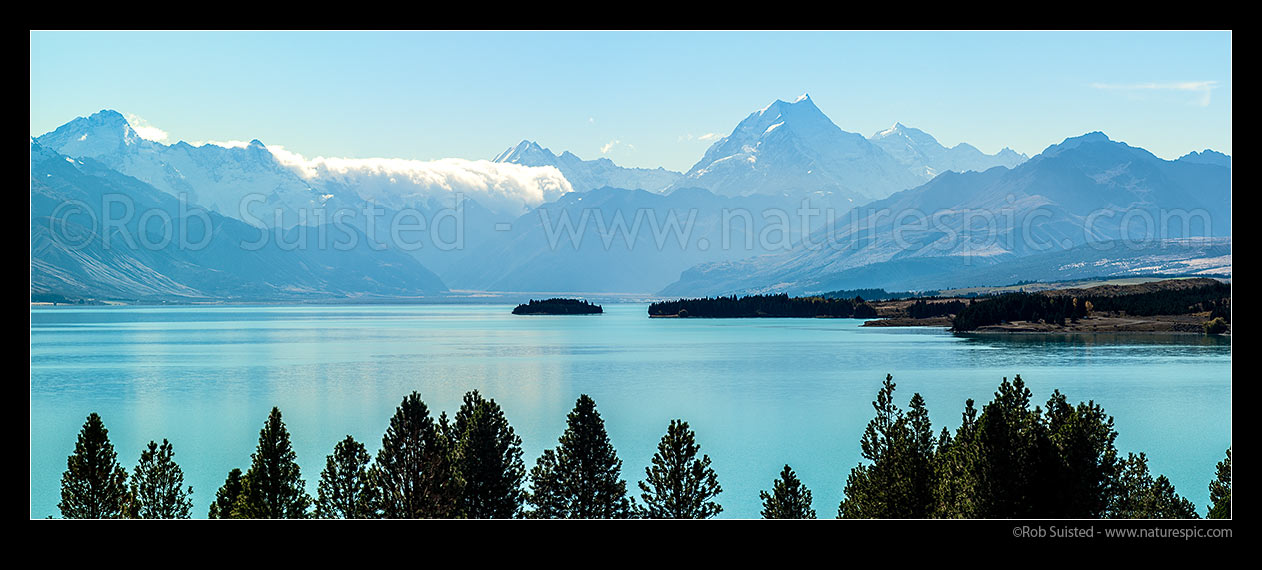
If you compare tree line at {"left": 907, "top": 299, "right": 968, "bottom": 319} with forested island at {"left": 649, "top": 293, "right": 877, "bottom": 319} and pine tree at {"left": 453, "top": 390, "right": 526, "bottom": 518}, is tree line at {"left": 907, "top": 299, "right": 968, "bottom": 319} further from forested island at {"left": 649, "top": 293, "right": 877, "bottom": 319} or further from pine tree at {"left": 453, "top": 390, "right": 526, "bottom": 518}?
pine tree at {"left": 453, "top": 390, "right": 526, "bottom": 518}

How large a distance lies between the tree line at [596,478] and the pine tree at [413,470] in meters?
0.02

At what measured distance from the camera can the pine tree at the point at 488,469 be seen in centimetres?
1838

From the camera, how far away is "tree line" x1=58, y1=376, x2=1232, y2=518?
52.2ft

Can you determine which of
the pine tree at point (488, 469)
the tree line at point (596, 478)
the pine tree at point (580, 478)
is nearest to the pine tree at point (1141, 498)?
the tree line at point (596, 478)

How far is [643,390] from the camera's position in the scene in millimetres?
45688

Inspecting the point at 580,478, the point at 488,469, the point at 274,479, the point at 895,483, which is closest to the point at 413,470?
the point at 488,469

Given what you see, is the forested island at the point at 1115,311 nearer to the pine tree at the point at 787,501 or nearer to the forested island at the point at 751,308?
the forested island at the point at 751,308

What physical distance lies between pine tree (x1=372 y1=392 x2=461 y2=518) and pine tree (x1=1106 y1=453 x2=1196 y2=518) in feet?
37.1

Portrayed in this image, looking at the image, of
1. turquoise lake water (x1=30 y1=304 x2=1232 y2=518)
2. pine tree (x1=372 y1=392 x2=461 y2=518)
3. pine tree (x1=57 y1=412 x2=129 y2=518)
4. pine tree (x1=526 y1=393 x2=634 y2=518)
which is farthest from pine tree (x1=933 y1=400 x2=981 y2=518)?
pine tree (x1=57 y1=412 x2=129 y2=518)

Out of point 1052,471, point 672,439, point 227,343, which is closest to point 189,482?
point 672,439
